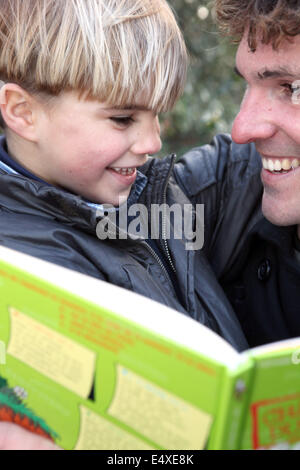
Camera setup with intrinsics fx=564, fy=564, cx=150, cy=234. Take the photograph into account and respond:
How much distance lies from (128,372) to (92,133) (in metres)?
0.95

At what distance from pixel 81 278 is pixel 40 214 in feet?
1.74

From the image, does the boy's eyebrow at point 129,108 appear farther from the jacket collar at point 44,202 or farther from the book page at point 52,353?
the book page at point 52,353

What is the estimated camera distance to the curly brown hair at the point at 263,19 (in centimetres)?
174

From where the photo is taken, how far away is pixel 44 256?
1.51 m

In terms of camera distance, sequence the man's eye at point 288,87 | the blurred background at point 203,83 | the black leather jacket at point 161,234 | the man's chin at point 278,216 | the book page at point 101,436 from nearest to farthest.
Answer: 1. the book page at point 101,436
2. the black leather jacket at point 161,234
3. the man's eye at point 288,87
4. the man's chin at point 278,216
5. the blurred background at point 203,83

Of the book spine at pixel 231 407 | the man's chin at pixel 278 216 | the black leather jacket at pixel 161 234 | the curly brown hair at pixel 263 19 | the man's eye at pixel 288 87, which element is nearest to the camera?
the book spine at pixel 231 407

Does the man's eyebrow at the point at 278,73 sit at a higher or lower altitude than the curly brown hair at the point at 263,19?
lower

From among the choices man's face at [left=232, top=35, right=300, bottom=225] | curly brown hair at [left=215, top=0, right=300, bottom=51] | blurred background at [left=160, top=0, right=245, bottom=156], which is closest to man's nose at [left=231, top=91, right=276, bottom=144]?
man's face at [left=232, top=35, right=300, bottom=225]

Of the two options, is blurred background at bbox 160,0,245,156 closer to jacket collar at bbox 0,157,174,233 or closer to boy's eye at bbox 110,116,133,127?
boy's eye at bbox 110,116,133,127

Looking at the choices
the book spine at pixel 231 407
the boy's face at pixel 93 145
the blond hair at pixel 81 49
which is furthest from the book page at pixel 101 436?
the blond hair at pixel 81 49

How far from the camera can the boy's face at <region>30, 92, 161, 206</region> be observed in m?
1.80

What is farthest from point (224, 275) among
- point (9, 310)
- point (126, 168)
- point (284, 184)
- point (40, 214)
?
point (9, 310)

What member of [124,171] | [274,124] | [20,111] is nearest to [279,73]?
[274,124]

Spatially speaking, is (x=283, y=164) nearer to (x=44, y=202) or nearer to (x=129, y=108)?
(x=129, y=108)
